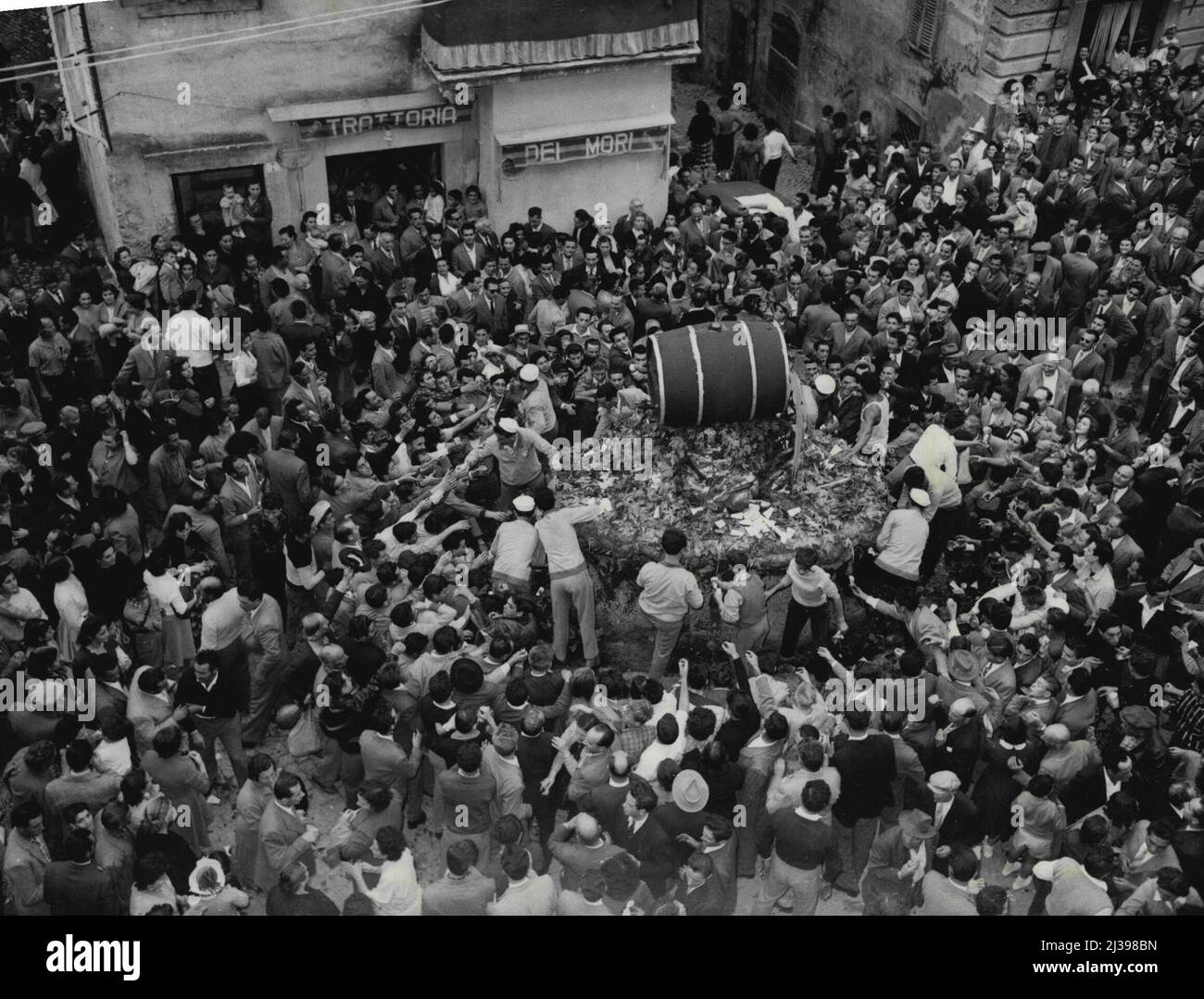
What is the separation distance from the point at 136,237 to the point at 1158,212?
40.3 ft

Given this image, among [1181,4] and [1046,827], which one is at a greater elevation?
[1181,4]

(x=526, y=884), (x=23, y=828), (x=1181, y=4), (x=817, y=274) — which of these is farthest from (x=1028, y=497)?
(x=1181, y=4)

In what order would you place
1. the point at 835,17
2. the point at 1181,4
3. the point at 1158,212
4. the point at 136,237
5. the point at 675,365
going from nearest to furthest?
1. the point at 675,365
2. the point at 1158,212
3. the point at 136,237
4. the point at 1181,4
5. the point at 835,17

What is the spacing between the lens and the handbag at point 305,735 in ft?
29.2

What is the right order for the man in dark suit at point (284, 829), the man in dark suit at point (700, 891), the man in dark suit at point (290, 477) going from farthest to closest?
1. the man in dark suit at point (290, 477)
2. the man in dark suit at point (284, 829)
3. the man in dark suit at point (700, 891)

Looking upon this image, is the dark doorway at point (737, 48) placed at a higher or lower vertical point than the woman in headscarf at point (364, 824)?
higher

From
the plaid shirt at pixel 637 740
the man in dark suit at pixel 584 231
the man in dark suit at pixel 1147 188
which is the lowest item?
the plaid shirt at pixel 637 740

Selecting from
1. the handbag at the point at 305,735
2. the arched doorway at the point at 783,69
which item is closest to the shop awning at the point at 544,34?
the arched doorway at the point at 783,69

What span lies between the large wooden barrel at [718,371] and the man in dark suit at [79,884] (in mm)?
5488

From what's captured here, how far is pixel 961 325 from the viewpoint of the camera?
1385 cm

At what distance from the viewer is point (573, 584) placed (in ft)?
33.3

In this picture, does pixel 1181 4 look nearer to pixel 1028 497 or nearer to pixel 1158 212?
pixel 1158 212

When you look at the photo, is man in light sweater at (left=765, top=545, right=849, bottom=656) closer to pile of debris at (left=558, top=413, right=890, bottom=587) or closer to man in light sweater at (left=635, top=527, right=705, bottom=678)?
pile of debris at (left=558, top=413, right=890, bottom=587)

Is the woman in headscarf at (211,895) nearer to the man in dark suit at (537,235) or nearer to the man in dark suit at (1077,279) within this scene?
the man in dark suit at (537,235)
